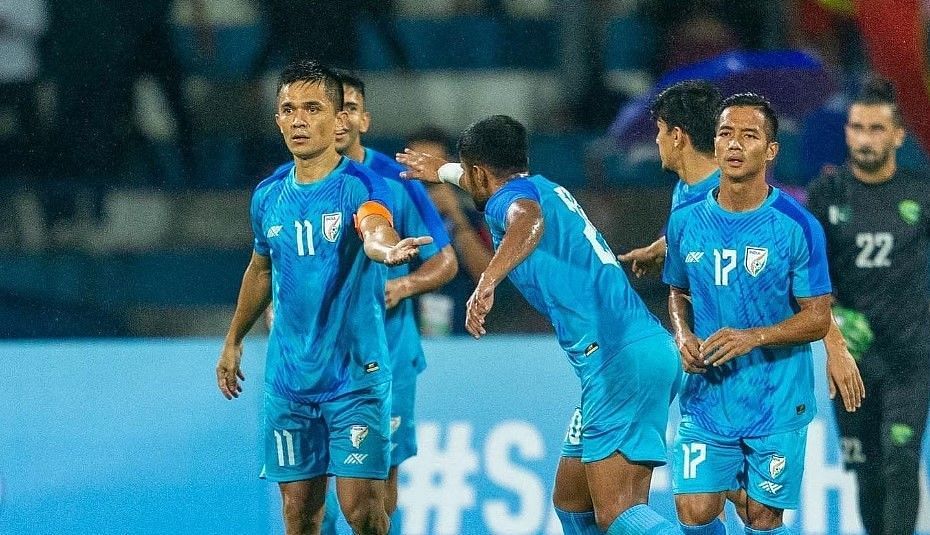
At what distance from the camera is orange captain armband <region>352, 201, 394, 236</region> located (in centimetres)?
479

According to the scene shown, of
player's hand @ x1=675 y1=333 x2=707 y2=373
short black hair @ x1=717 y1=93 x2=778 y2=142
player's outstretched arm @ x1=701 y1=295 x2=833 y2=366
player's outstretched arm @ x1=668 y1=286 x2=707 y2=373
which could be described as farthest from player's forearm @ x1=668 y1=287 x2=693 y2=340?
short black hair @ x1=717 y1=93 x2=778 y2=142

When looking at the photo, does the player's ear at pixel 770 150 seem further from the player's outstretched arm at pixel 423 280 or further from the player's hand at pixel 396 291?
the player's hand at pixel 396 291

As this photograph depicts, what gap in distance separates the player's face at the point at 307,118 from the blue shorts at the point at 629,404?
1.23 meters

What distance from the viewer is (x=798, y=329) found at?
15.4ft

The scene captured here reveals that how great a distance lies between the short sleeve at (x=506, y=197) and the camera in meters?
4.46

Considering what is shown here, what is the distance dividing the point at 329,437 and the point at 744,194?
63.0 inches

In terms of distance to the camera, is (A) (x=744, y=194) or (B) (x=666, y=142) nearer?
(A) (x=744, y=194)

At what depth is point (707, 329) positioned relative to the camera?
4.88 metres

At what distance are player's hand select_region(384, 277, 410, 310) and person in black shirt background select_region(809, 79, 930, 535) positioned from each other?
5.83 feet

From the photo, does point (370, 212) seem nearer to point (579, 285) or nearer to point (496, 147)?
point (496, 147)

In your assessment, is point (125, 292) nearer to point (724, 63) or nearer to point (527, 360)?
point (527, 360)

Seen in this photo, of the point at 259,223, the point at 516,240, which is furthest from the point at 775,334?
the point at 259,223

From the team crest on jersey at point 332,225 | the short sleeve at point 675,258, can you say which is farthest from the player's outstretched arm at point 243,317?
the short sleeve at point 675,258

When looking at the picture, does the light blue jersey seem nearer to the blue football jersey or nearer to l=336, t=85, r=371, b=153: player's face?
the blue football jersey
